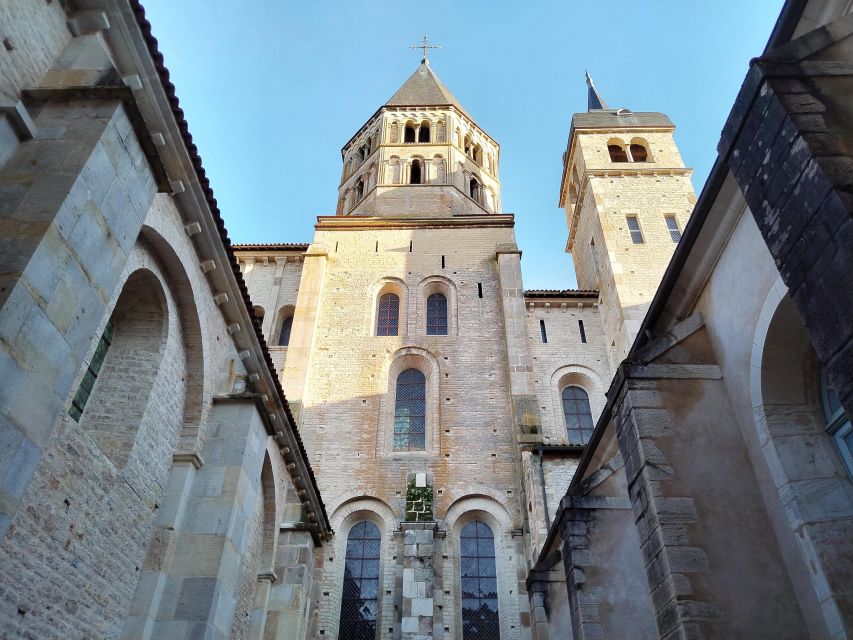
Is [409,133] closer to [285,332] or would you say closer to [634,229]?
[634,229]

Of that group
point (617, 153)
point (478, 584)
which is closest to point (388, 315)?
point (478, 584)

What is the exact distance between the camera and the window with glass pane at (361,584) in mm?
14047

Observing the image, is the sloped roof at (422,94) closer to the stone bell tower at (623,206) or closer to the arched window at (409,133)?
the arched window at (409,133)

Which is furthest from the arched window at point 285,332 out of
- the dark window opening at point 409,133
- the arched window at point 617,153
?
the arched window at point 617,153

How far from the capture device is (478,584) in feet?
48.1

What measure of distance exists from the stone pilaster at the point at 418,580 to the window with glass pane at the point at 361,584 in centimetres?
111

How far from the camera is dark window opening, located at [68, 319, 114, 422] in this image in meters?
7.53

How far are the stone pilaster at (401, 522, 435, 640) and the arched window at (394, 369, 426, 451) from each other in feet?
9.34

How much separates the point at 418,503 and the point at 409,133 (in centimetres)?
1759

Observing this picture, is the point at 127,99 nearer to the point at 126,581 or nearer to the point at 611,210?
the point at 126,581

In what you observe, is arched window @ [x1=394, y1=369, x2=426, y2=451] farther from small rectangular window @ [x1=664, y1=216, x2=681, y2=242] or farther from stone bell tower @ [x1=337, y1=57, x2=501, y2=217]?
small rectangular window @ [x1=664, y1=216, x2=681, y2=242]

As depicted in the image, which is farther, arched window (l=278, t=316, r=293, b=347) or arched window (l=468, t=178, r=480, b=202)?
arched window (l=468, t=178, r=480, b=202)

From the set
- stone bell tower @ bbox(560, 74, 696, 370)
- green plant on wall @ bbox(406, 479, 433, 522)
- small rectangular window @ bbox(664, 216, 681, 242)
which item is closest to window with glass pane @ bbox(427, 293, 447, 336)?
stone bell tower @ bbox(560, 74, 696, 370)

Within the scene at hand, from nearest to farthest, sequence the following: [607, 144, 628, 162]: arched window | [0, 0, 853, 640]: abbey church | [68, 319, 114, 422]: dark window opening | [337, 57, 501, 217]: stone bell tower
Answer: [0, 0, 853, 640]: abbey church < [68, 319, 114, 422]: dark window opening < [337, 57, 501, 217]: stone bell tower < [607, 144, 628, 162]: arched window
